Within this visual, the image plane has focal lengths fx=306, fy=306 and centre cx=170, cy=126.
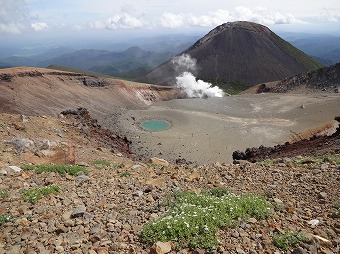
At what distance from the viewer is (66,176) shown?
33.3 feet

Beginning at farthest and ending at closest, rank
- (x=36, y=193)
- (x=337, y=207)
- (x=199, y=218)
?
1. (x=36, y=193)
2. (x=337, y=207)
3. (x=199, y=218)

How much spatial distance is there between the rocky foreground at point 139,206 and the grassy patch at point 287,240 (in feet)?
0.36

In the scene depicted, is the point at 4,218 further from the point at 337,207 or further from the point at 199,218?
the point at 337,207

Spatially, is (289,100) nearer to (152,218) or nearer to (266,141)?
(266,141)

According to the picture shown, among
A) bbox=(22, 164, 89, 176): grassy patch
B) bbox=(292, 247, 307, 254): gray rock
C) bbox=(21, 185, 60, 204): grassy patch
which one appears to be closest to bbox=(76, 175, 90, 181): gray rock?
bbox=(22, 164, 89, 176): grassy patch

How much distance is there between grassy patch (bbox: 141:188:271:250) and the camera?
19.1 feet

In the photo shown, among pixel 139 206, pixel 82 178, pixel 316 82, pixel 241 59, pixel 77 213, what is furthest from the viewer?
pixel 241 59

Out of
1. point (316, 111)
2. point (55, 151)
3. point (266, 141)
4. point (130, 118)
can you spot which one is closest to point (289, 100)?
point (316, 111)

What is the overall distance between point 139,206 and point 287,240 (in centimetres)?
346

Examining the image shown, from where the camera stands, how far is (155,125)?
48812 millimetres

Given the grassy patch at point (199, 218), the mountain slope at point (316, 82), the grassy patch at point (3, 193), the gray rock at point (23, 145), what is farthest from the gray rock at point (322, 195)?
the mountain slope at point (316, 82)

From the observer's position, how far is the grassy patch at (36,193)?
25.3ft

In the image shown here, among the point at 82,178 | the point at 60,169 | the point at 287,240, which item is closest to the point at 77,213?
the point at 82,178

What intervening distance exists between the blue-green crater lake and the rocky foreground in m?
34.4
